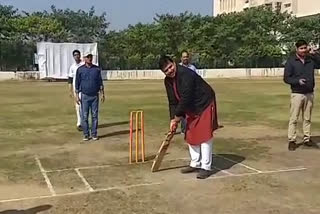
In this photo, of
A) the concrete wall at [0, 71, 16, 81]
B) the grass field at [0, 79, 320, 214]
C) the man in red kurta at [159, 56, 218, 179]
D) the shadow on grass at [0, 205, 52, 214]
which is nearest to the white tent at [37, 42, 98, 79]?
the concrete wall at [0, 71, 16, 81]

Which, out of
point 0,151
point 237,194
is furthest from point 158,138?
point 237,194

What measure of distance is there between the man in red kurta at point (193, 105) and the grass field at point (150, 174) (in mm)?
486

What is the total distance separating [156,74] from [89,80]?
32431mm

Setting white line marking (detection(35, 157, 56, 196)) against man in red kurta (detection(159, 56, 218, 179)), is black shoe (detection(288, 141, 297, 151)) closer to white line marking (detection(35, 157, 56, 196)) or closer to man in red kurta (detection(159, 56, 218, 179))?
man in red kurta (detection(159, 56, 218, 179))

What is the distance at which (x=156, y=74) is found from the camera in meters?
43.8

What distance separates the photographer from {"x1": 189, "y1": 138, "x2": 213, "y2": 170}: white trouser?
A: 784cm

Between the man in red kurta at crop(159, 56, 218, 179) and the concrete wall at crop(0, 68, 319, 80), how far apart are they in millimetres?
31801

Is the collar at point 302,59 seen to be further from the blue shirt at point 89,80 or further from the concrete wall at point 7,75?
the concrete wall at point 7,75

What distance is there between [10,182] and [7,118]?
8.42 metres

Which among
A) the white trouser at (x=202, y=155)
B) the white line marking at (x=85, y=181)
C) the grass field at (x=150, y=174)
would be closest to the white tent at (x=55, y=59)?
the grass field at (x=150, y=174)

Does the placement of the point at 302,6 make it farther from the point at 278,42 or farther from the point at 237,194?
the point at 237,194

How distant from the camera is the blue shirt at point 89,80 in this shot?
1139 centimetres

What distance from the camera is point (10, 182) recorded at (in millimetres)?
7949

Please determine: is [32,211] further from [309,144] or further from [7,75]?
[7,75]
